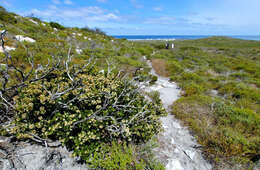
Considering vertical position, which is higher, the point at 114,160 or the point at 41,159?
the point at 41,159

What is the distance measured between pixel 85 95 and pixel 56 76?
1715 mm

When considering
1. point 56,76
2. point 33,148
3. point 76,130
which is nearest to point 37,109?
point 33,148

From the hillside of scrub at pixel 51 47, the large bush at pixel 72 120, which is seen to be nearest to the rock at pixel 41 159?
the large bush at pixel 72 120

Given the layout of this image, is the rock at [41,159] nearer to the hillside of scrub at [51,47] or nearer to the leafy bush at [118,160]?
the leafy bush at [118,160]

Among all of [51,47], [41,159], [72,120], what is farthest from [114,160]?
[51,47]

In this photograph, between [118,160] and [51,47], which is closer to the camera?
[118,160]

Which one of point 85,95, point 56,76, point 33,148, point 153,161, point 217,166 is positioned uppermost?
point 56,76

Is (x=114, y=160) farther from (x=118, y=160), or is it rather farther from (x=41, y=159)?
(x=41, y=159)

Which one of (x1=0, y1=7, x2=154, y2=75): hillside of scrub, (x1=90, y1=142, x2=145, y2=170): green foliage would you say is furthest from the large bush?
(x1=0, y1=7, x2=154, y2=75): hillside of scrub

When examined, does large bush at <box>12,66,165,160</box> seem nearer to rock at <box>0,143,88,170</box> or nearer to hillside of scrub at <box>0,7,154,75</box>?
rock at <box>0,143,88,170</box>

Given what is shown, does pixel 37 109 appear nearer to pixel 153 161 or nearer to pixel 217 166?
pixel 153 161

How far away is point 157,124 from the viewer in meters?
3.38

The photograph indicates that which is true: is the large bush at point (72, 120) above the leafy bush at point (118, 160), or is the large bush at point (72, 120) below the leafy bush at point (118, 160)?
above

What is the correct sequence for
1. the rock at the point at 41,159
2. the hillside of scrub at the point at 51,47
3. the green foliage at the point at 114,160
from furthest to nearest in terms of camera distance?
the hillside of scrub at the point at 51,47, the green foliage at the point at 114,160, the rock at the point at 41,159
